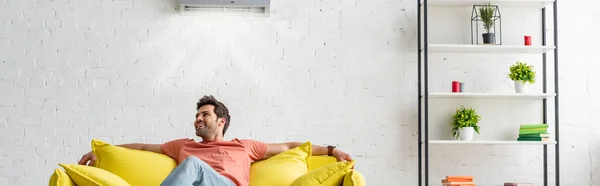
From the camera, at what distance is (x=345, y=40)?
5863mm

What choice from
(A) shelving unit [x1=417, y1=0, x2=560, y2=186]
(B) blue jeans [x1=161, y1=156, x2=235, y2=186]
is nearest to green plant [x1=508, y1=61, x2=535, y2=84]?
(A) shelving unit [x1=417, y1=0, x2=560, y2=186]

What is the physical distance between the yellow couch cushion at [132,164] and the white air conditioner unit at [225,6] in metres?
1.33

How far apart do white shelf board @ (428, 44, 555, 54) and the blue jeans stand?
2.02 meters

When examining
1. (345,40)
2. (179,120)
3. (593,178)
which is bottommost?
(593,178)

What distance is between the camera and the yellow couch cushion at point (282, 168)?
4492 millimetres

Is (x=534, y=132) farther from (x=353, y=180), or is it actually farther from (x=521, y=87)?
(x=353, y=180)

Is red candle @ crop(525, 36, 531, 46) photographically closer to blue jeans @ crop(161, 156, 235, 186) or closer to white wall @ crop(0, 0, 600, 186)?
white wall @ crop(0, 0, 600, 186)

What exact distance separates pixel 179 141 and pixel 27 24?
5.22 ft

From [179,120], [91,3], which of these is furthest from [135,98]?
[91,3]

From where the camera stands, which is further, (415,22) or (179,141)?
(415,22)

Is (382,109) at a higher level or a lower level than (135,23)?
lower

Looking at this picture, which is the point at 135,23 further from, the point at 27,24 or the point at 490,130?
the point at 490,130

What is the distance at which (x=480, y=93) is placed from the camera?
18.5ft

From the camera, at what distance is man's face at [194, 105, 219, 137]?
4.87m
